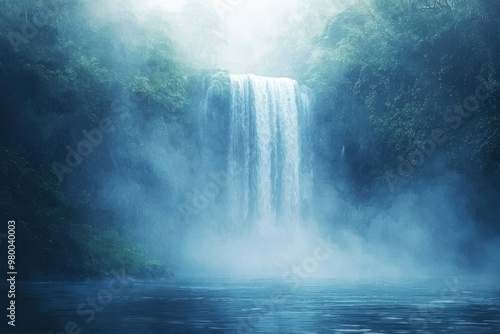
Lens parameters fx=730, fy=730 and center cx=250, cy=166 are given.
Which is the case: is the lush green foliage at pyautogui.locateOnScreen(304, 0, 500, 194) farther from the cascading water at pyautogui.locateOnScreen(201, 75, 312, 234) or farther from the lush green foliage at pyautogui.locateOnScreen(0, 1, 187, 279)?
the lush green foliage at pyautogui.locateOnScreen(0, 1, 187, 279)

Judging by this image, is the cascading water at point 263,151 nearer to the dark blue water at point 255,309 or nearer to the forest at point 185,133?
the forest at point 185,133

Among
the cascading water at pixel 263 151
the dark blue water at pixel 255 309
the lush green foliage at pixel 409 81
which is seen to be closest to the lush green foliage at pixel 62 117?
the dark blue water at pixel 255 309

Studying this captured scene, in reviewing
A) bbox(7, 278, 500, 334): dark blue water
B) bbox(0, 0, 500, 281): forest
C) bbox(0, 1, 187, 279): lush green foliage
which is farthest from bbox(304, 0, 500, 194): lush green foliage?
bbox(0, 1, 187, 279): lush green foliage

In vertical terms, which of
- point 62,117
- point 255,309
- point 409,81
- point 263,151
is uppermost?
point 409,81

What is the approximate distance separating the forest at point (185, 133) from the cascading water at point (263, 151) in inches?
31.6

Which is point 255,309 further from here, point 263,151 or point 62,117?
point 263,151

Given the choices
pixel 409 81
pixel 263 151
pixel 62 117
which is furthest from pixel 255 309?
pixel 263 151

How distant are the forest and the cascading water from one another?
0.80 m

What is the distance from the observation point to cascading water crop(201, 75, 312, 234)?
164 ft

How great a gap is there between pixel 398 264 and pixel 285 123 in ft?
41.1

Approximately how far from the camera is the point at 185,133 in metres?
49.6

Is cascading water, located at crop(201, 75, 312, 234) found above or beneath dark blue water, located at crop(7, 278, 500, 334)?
above

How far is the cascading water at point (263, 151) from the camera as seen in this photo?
164ft

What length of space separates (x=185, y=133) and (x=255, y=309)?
28.2 meters
